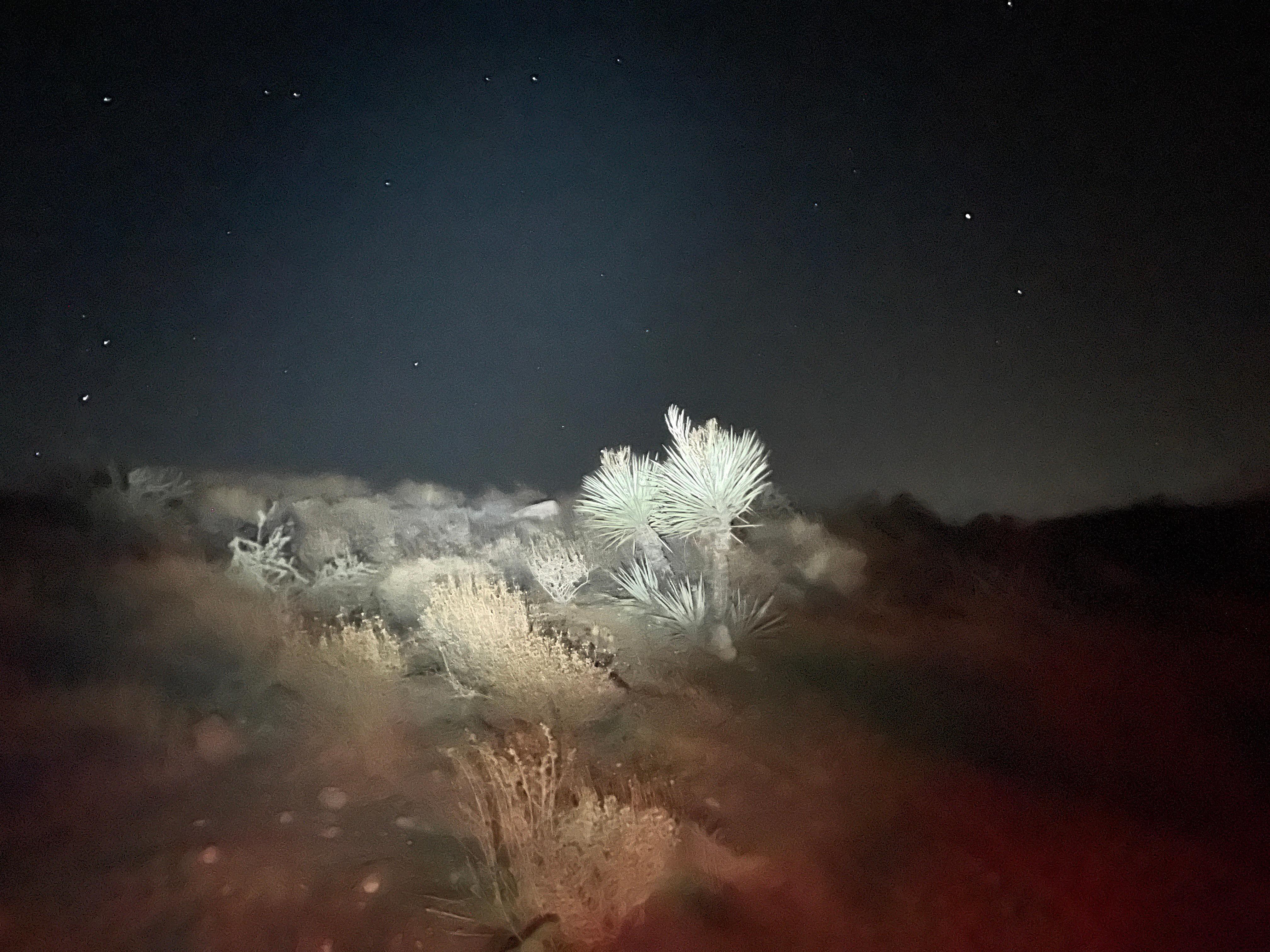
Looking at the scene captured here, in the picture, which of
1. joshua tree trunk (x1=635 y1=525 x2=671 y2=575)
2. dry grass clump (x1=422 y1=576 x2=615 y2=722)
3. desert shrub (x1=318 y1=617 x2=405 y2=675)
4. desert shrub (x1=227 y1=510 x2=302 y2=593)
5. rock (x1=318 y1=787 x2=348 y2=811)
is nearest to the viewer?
rock (x1=318 y1=787 x2=348 y2=811)

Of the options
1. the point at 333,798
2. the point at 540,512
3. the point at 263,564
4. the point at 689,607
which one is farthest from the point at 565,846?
the point at 540,512

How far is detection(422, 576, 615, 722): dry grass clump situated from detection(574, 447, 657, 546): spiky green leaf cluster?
107 cm

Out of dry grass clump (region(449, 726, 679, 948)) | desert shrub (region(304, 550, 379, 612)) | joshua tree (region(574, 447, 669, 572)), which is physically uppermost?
joshua tree (region(574, 447, 669, 572))

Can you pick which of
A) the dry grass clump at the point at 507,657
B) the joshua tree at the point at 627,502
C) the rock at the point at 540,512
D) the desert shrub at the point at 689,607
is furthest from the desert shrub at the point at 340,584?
the desert shrub at the point at 689,607

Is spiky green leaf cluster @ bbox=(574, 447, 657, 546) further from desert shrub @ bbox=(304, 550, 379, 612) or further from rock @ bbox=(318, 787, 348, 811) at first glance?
rock @ bbox=(318, 787, 348, 811)

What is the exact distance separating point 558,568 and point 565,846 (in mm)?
2341

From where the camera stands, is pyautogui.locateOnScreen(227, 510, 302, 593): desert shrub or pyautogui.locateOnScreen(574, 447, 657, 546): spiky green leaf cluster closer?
pyautogui.locateOnScreen(227, 510, 302, 593): desert shrub

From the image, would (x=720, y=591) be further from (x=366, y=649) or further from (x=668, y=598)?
(x=366, y=649)

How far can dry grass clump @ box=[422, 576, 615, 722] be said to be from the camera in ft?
11.4

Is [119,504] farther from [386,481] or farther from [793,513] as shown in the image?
[793,513]

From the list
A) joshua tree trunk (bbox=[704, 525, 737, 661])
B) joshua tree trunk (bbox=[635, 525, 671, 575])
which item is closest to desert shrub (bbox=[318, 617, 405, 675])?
joshua tree trunk (bbox=[704, 525, 737, 661])

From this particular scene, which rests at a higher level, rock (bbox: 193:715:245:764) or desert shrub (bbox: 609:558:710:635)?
desert shrub (bbox: 609:558:710:635)

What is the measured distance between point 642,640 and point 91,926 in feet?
8.28

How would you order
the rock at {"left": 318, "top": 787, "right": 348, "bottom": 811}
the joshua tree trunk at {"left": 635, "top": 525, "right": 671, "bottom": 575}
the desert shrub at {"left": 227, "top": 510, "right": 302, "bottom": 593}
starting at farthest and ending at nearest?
the joshua tree trunk at {"left": 635, "top": 525, "right": 671, "bottom": 575}, the desert shrub at {"left": 227, "top": 510, "right": 302, "bottom": 593}, the rock at {"left": 318, "top": 787, "right": 348, "bottom": 811}
